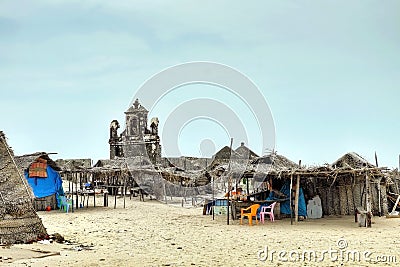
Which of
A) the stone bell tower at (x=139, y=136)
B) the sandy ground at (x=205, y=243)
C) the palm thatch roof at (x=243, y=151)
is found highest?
the stone bell tower at (x=139, y=136)

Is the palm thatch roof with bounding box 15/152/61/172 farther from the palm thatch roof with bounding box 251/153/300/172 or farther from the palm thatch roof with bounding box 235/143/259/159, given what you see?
the palm thatch roof with bounding box 235/143/259/159

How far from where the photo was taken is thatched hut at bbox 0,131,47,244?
1043 centimetres

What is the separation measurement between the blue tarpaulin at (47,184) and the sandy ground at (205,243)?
3031 mm

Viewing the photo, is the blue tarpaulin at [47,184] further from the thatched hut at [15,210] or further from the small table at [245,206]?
the small table at [245,206]

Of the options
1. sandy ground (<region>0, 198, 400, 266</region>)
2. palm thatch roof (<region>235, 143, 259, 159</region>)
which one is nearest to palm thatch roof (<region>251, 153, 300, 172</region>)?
sandy ground (<region>0, 198, 400, 266</region>)

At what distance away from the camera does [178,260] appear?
8.91 metres

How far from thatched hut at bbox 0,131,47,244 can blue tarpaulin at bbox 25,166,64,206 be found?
28.2 ft

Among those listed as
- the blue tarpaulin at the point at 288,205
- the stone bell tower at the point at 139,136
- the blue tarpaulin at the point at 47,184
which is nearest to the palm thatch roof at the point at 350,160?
the blue tarpaulin at the point at 288,205

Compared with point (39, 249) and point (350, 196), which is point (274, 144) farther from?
point (39, 249)

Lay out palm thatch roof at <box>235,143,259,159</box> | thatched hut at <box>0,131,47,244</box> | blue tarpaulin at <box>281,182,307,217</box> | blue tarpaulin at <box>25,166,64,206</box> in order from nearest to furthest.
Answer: thatched hut at <box>0,131,47,244</box> < blue tarpaulin at <box>281,182,307,217</box> < blue tarpaulin at <box>25,166,64,206</box> < palm thatch roof at <box>235,143,259,159</box>

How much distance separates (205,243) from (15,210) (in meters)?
4.85

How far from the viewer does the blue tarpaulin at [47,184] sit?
66.0 feet

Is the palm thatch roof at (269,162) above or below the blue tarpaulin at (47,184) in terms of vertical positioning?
above

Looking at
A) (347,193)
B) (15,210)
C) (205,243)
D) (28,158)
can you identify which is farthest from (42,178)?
(347,193)
